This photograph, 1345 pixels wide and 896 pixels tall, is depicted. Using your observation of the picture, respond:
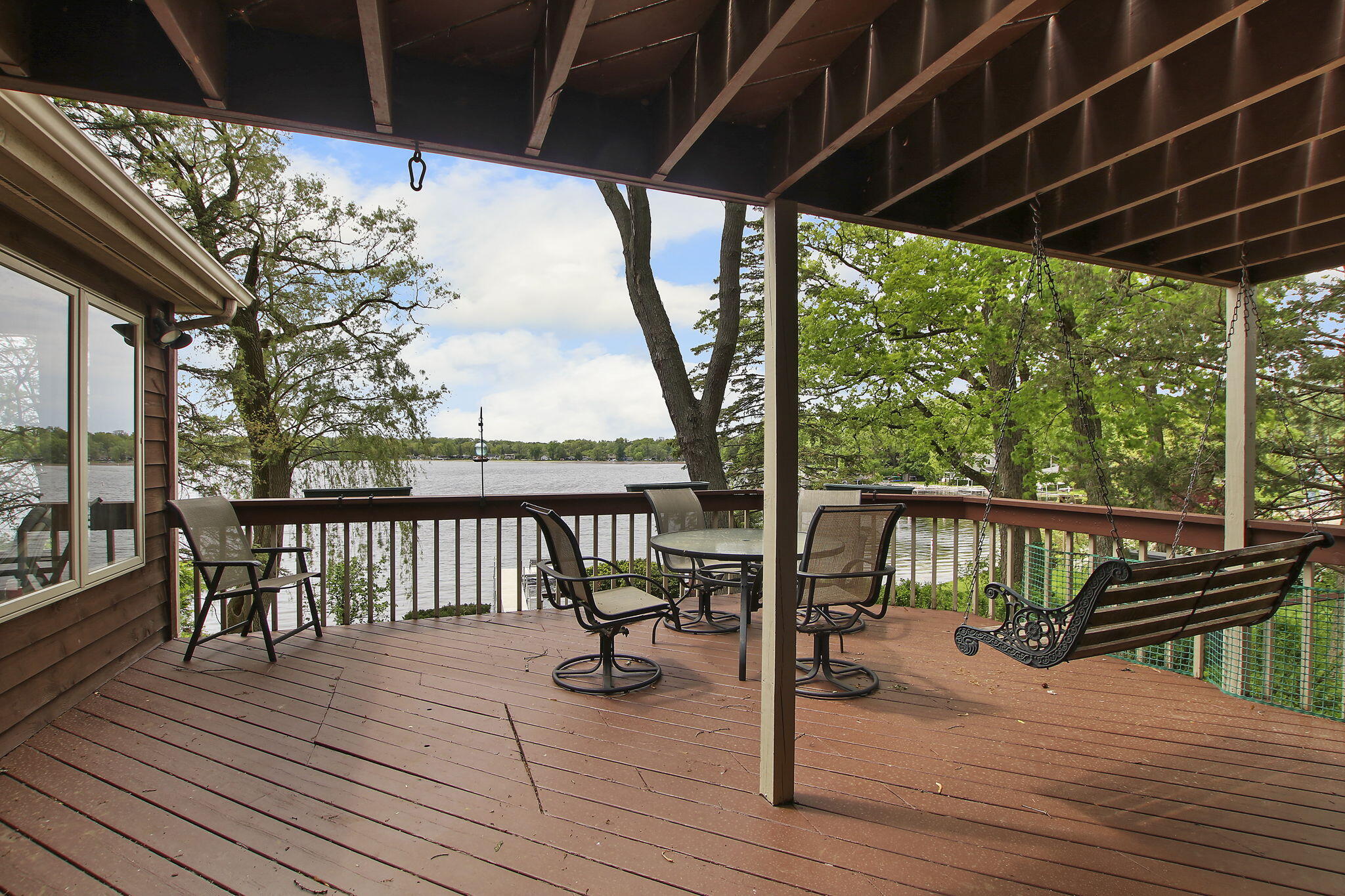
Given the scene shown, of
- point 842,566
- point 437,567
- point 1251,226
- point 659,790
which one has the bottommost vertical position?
point 659,790

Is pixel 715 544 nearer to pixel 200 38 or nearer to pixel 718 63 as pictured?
pixel 718 63

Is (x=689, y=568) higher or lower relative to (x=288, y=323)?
lower

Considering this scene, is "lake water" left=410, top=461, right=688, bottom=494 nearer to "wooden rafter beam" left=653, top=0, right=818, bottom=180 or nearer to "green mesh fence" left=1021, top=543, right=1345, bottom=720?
"green mesh fence" left=1021, top=543, right=1345, bottom=720

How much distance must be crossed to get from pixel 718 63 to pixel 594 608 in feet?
7.43

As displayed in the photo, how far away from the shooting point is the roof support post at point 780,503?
2.20m

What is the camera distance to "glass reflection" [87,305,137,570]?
329cm

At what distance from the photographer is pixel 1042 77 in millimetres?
1684

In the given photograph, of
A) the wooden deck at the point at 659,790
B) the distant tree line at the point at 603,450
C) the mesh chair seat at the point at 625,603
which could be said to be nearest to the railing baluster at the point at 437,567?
the wooden deck at the point at 659,790

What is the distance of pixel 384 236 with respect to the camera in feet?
38.2

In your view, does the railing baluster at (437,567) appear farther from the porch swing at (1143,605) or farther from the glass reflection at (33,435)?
the porch swing at (1143,605)

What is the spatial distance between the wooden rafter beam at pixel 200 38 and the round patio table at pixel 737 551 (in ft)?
8.01

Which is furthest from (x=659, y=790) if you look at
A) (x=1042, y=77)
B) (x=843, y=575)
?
(x=1042, y=77)

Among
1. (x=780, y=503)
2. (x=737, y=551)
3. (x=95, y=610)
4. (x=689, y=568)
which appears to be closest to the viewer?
(x=780, y=503)

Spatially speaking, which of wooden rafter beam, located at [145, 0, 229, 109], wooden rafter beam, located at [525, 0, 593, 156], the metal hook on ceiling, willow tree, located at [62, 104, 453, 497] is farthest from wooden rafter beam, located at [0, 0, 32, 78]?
willow tree, located at [62, 104, 453, 497]
